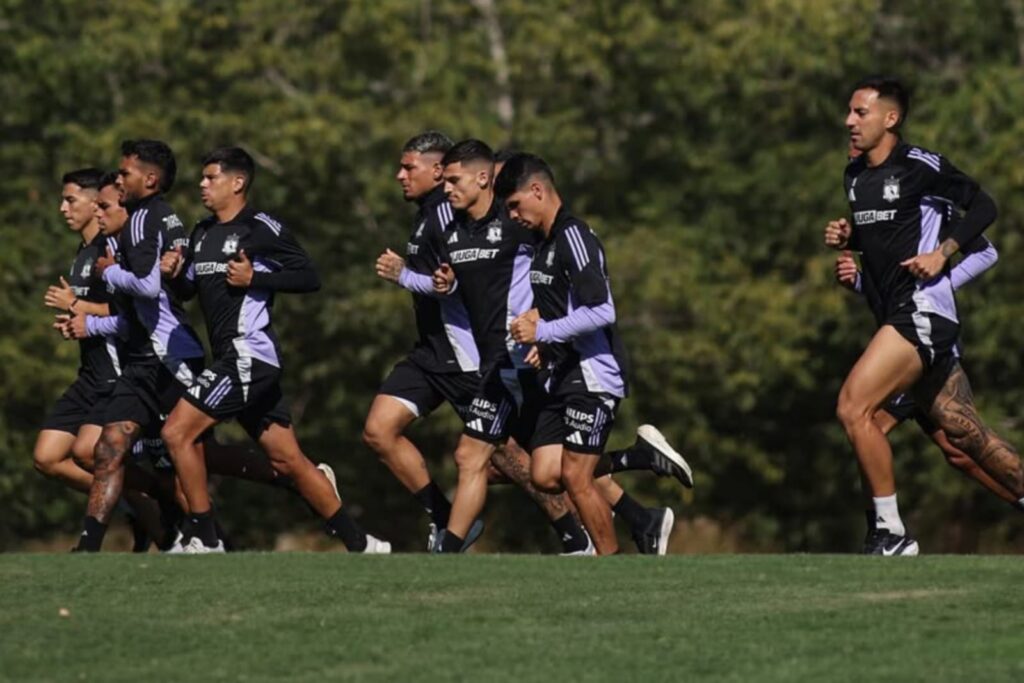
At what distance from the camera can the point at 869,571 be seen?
11672 mm

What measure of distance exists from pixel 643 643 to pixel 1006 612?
156 centimetres

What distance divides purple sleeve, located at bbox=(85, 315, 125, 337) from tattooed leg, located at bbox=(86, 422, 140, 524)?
587mm

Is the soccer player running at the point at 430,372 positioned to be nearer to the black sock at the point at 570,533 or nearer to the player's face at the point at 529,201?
the black sock at the point at 570,533

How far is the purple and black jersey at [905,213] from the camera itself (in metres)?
12.9

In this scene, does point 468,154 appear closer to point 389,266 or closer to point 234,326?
point 389,266

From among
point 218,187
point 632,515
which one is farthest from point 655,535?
point 218,187

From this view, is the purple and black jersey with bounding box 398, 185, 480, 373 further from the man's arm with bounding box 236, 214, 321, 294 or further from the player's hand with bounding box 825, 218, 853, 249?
the player's hand with bounding box 825, 218, 853, 249

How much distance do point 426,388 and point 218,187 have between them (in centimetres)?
152

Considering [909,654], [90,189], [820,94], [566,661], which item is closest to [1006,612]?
[909,654]

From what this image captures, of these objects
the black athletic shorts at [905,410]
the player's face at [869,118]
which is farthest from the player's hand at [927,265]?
the black athletic shorts at [905,410]

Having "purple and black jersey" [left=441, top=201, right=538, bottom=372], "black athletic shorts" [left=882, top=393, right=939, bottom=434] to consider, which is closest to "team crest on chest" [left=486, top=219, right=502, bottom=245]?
"purple and black jersey" [left=441, top=201, right=538, bottom=372]

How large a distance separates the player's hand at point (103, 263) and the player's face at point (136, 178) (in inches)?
15.1

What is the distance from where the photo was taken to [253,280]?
1388 cm

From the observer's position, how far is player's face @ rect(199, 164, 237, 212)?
46.4ft
